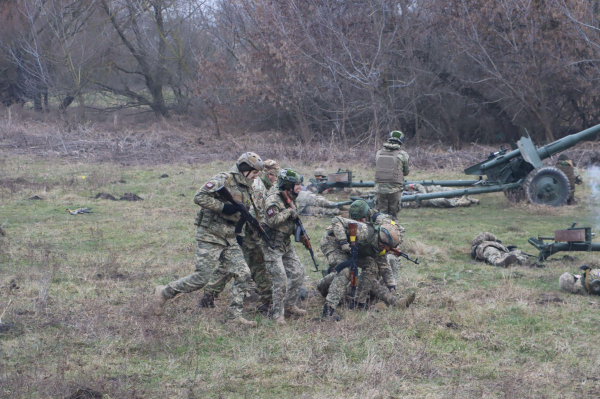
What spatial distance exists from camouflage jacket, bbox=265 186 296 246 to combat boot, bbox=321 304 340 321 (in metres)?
0.82

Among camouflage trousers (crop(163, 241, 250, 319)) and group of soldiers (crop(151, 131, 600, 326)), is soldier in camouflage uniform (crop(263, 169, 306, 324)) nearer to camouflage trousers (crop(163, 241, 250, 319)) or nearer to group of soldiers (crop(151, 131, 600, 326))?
group of soldiers (crop(151, 131, 600, 326))

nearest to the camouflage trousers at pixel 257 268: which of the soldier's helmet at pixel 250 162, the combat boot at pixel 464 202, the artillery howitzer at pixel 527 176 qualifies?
the soldier's helmet at pixel 250 162

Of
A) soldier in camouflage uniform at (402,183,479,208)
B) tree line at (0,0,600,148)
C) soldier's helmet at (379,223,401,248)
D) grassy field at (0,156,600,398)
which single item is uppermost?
tree line at (0,0,600,148)

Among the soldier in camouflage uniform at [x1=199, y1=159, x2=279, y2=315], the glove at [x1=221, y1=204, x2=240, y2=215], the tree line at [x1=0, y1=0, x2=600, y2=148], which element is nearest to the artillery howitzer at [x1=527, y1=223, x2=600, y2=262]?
the soldier in camouflage uniform at [x1=199, y1=159, x2=279, y2=315]

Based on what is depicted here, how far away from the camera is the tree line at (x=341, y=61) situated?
21.2 metres

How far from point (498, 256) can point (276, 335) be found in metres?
4.50

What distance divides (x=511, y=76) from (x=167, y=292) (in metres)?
18.4

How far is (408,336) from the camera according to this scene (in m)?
5.84

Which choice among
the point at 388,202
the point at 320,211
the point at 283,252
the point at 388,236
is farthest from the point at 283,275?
the point at 320,211

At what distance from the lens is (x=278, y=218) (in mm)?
6441

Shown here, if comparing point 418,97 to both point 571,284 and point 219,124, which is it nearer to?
point 219,124

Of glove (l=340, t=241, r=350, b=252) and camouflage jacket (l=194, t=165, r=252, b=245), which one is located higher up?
camouflage jacket (l=194, t=165, r=252, b=245)

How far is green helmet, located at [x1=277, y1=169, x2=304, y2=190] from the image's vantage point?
6.49 metres

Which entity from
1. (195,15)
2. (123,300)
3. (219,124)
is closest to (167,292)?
(123,300)
